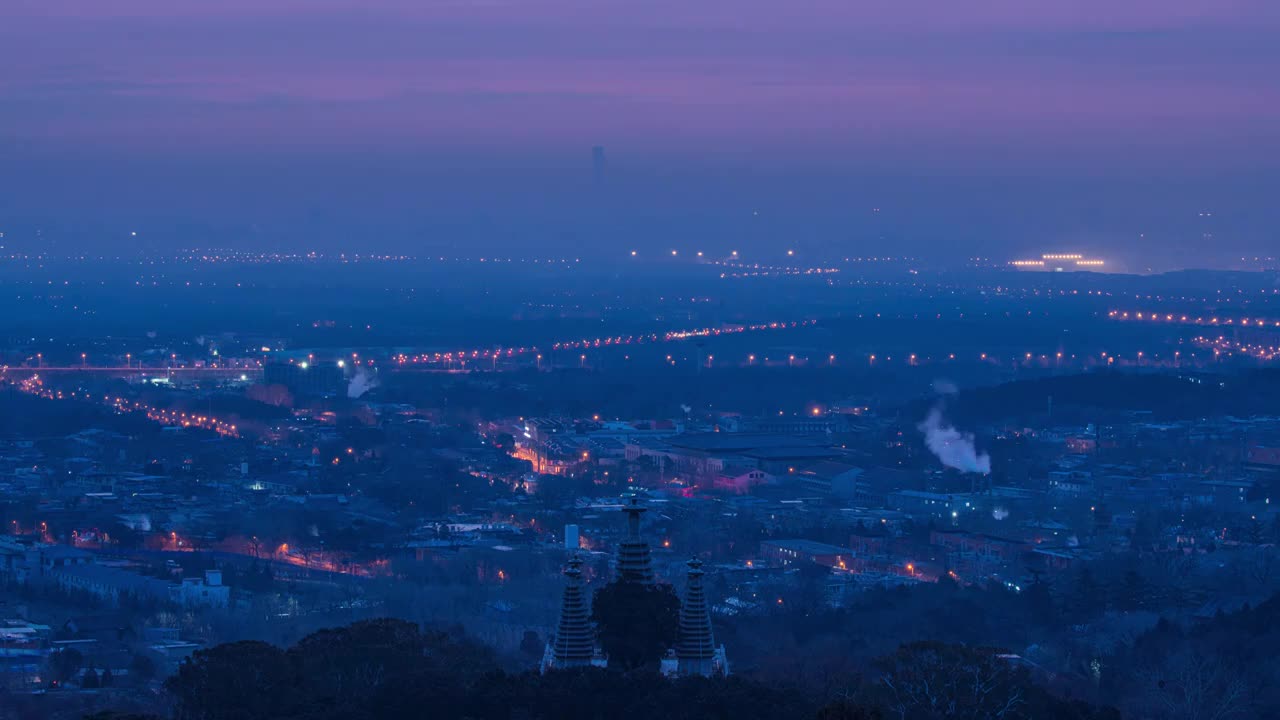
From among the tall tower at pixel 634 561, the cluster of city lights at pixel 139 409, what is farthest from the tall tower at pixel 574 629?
the cluster of city lights at pixel 139 409

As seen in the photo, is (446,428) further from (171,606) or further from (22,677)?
(22,677)

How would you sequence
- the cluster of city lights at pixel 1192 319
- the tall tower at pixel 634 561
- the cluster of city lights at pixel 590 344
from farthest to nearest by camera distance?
the cluster of city lights at pixel 1192 319 < the cluster of city lights at pixel 590 344 < the tall tower at pixel 634 561

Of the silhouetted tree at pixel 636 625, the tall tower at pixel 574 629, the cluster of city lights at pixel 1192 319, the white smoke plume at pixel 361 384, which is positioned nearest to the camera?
the tall tower at pixel 574 629

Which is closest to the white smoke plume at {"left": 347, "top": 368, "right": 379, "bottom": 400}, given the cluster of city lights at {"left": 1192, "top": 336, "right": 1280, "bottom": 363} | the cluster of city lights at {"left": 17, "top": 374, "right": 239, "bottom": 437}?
the cluster of city lights at {"left": 17, "top": 374, "right": 239, "bottom": 437}

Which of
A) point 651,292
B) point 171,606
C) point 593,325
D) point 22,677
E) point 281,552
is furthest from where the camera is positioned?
point 651,292

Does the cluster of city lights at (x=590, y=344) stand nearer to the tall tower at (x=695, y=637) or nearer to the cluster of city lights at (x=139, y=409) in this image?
the cluster of city lights at (x=139, y=409)

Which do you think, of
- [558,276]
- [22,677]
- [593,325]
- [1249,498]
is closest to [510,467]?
[1249,498]

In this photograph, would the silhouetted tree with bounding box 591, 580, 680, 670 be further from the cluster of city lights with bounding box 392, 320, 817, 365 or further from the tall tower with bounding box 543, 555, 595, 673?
the cluster of city lights with bounding box 392, 320, 817, 365
